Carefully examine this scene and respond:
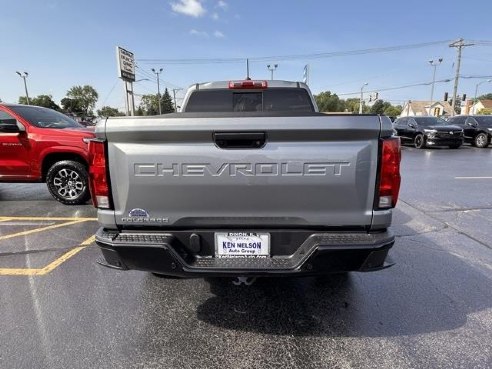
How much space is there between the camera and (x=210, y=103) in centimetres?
456

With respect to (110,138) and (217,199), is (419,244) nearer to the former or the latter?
(217,199)

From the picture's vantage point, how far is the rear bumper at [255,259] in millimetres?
2414

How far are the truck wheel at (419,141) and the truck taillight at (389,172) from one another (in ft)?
57.4

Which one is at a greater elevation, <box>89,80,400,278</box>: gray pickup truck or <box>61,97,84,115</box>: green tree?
<box>61,97,84,115</box>: green tree

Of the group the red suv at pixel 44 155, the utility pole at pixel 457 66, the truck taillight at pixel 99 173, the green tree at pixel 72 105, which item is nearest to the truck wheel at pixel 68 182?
the red suv at pixel 44 155

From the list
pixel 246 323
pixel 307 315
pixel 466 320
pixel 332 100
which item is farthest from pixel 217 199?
pixel 332 100

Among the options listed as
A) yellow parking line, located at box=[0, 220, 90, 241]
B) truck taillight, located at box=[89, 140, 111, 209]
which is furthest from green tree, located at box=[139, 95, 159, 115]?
truck taillight, located at box=[89, 140, 111, 209]

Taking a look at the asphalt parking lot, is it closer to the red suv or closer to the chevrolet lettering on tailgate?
the chevrolet lettering on tailgate

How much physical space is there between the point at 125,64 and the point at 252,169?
22045 mm

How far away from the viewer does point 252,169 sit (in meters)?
2.38

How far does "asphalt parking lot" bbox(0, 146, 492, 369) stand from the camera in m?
2.52

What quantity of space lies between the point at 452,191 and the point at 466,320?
5.76 m

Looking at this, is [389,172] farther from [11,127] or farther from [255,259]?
[11,127]

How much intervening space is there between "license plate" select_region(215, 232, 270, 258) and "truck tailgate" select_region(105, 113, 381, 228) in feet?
0.33
